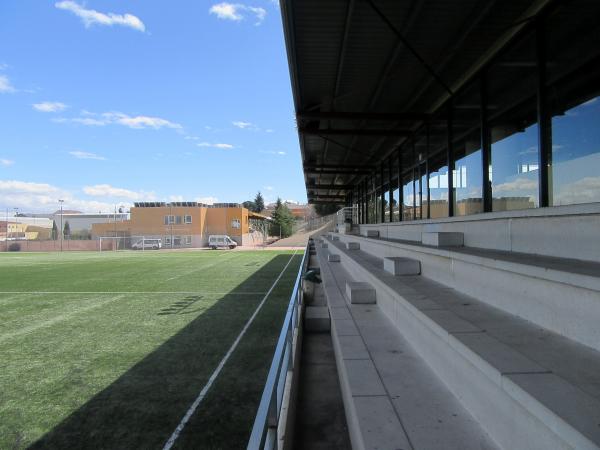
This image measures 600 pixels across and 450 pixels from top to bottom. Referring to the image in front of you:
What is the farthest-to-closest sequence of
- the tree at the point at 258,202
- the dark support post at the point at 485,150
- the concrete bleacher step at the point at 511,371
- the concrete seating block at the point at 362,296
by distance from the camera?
the tree at the point at 258,202
the dark support post at the point at 485,150
the concrete seating block at the point at 362,296
the concrete bleacher step at the point at 511,371

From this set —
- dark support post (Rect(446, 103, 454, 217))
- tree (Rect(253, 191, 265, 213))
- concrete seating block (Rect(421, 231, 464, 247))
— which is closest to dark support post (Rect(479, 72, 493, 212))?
concrete seating block (Rect(421, 231, 464, 247))

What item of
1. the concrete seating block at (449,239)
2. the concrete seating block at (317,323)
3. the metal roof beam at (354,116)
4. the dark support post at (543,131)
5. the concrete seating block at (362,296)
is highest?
the metal roof beam at (354,116)

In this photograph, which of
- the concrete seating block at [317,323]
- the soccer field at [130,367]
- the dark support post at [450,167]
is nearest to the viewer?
the soccer field at [130,367]

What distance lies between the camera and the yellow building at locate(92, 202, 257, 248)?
2586 inches

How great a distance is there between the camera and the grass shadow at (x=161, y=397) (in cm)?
473

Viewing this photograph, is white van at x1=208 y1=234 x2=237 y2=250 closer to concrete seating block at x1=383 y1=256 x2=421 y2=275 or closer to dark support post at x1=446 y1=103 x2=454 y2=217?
dark support post at x1=446 y1=103 x2=454 y2=217

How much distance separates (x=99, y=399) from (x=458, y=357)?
5.18 meters

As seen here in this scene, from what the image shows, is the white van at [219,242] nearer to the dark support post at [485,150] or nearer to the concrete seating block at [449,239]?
the dark support post at [485,150]

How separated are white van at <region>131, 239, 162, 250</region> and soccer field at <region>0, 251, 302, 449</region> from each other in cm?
4853

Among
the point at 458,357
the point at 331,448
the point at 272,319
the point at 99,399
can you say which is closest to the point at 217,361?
the point at 99,399

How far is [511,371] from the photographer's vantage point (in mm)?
2254

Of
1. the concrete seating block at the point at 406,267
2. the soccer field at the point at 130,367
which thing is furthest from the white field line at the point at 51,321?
the concrete seating block at the point at 406,267

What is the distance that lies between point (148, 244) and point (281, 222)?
31.7m

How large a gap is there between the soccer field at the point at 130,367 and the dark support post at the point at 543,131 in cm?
461
